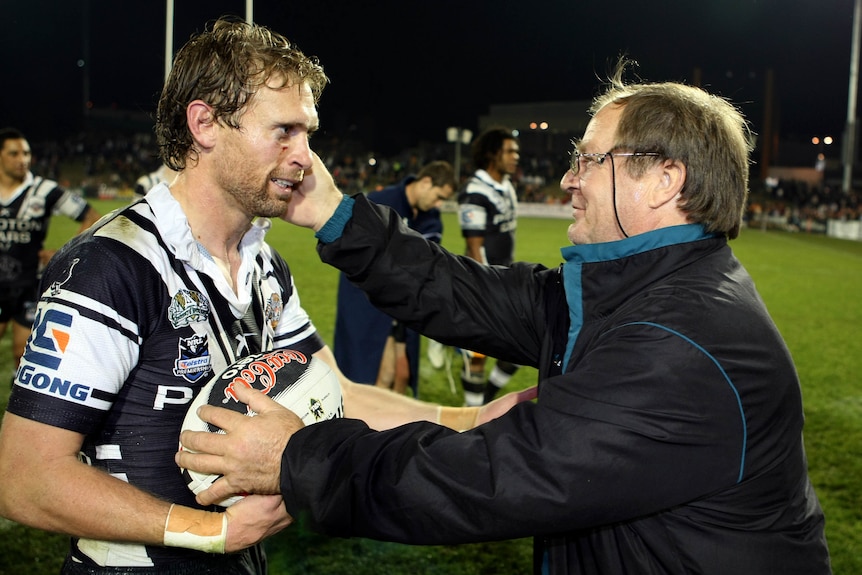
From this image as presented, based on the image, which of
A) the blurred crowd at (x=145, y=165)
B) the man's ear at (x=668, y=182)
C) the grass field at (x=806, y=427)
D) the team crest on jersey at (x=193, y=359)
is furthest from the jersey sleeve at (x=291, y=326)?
the blurred crowd at (x=145, y=165)

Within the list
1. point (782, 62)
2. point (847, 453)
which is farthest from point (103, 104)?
point (847, 453)

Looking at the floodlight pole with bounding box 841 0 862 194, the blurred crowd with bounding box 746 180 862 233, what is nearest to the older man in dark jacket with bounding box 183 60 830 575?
the floodlight pole with bounding box 841 0 862 194

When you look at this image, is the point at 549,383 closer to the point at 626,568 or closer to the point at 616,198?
the point at 626,568

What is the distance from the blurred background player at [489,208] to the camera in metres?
7.06

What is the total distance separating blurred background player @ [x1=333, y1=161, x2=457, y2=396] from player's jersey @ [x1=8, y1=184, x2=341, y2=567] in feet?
13.1

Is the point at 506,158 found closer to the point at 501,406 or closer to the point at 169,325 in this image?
the point at 501,406

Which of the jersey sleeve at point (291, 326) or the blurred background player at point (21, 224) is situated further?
the blurred background player at point (21, 224)

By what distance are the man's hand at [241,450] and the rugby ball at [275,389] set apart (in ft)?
0.26

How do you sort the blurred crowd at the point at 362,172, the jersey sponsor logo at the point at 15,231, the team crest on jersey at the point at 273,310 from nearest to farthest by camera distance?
the team crest on jersey at the point at 273,310 < the jersey sponsor logo at the point at 15,231 < the blurred crowd at the point at 362,172

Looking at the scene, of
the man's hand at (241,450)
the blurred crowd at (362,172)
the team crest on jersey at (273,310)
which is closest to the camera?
the man's hand at (241,450)

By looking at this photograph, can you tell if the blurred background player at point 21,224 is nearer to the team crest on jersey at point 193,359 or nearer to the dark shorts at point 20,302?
the dark shorts at point 20,302

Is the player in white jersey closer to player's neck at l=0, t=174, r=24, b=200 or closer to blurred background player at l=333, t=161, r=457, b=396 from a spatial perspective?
blurred background player at l=333, t=161, r=457, b=396

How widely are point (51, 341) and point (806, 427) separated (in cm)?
652

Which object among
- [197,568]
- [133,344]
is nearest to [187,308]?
[133,344]
